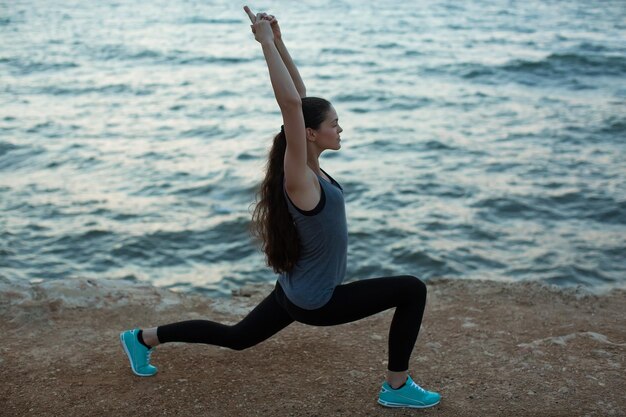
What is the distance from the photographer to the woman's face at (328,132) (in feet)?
13.3

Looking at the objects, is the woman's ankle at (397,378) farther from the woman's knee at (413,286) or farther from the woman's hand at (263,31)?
the woman's hand at (263,31)

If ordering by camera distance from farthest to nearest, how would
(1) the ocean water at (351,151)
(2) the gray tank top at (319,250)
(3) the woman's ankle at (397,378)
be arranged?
1. (1) the ocean water at (351,151)
2. (3) the woman's ankle at (397,378)
3. (2) the gray tank top at (319,250)

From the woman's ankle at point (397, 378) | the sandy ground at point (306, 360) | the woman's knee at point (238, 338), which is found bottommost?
the sandy ground at point (306, 360)

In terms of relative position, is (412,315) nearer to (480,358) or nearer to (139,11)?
(480,358)

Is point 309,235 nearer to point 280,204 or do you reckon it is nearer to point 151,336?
point 280,204

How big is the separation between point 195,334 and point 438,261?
5.71 m

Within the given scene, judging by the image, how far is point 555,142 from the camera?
1489 centimetres

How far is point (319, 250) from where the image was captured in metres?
4.10

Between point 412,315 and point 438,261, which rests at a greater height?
point 412,315

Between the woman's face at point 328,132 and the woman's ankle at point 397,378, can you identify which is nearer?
the woman's face at point 328,132

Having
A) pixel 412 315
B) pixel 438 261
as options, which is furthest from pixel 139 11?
pixel 412 315

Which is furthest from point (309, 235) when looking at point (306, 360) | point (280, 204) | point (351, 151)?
point (351, 151)

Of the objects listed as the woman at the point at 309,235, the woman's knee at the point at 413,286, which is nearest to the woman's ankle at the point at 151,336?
the woman at the point at 309,235

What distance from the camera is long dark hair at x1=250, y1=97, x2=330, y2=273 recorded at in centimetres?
405
